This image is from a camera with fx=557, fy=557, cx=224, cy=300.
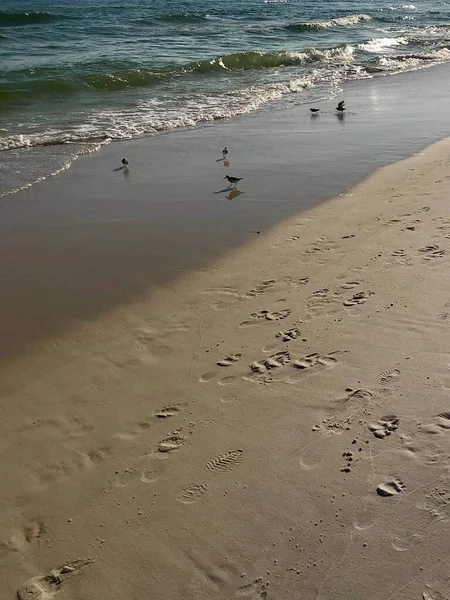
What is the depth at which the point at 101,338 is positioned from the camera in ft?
15.5

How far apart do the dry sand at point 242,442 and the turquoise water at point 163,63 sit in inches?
191

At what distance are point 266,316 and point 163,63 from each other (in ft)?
46.6

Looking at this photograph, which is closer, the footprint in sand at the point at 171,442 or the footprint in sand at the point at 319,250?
the footprint in sand at the point at 171,442

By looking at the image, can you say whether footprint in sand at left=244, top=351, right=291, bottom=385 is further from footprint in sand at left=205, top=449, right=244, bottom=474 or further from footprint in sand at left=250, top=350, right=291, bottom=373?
footprint in sand at left=205, top=449, right=244, bottom=474

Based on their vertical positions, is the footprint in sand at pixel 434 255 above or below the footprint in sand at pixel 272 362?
above

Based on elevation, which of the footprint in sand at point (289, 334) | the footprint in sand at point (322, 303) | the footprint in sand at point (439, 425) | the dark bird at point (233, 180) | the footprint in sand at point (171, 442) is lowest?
the footprint in sand at point (171, 442)

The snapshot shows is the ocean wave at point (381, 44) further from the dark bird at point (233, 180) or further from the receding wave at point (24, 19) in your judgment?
the dark bird at point (233, 180)

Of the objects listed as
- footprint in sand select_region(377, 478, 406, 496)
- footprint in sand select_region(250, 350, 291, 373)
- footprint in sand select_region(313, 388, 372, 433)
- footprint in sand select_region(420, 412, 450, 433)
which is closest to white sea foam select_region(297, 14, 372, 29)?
footprint in sand select_region(250, 350, 291, 373)

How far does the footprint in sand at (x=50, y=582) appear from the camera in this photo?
2.78 metres

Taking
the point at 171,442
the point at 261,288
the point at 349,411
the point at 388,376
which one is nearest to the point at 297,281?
the point at 261,288

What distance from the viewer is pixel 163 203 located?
732cm

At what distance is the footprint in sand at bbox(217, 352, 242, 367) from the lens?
13.9 ft

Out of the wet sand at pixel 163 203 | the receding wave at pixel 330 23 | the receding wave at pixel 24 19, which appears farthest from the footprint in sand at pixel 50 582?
the receding wave at pixel 24 19

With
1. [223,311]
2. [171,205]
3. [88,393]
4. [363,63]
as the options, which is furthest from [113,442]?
[363,63]
